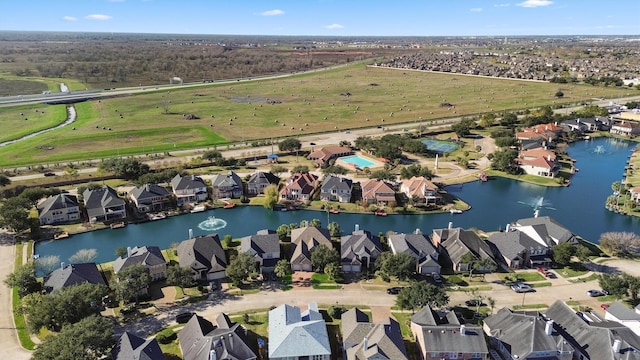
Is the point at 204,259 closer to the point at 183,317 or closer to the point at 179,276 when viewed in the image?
the point at 179,276

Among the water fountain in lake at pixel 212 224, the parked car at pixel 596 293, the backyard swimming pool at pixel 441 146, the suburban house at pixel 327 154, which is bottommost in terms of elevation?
the parked car at pixel 596 293

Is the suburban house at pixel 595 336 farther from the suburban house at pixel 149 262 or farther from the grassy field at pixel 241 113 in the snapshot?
the grassy field at pixel 241 113

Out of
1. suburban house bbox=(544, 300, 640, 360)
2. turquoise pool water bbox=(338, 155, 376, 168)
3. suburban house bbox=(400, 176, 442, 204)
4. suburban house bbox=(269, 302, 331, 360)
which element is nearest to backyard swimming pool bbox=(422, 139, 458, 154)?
turquoise pool water bbox=(338, 155, 376, 168)

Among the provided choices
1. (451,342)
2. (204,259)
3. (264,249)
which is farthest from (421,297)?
(204,259)

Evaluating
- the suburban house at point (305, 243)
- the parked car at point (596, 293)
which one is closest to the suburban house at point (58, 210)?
the suburban house at point (305, 243)

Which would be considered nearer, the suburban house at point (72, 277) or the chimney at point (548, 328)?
the chimney at point (548, 328)

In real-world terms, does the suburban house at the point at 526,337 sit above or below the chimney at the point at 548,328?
below

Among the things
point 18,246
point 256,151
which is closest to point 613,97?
point 256,151
